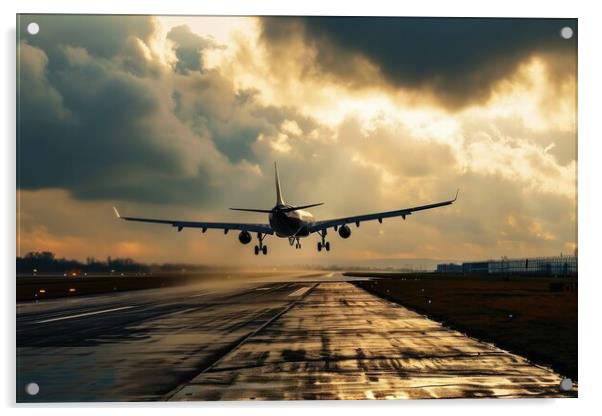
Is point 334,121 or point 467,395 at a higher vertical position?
point 334,121

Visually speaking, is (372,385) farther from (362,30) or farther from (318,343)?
(362,30)

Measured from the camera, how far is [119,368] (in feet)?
73.9

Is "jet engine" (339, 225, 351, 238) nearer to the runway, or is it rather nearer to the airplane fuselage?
the airplane fuselage

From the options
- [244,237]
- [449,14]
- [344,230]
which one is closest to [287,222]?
[244,237]

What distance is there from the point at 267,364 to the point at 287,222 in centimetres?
4838

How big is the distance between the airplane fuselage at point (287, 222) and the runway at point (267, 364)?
35305 millimetres

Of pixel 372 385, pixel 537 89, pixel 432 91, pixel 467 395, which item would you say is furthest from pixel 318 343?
pixel 537 89

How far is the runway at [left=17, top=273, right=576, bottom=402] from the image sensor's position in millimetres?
20031

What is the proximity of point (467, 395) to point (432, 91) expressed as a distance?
13.9 meters

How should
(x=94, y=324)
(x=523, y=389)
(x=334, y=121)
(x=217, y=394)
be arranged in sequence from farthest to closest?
(x=94, y=324), (x=334, y=121), (x=523, y=389), (x=217, y=394)

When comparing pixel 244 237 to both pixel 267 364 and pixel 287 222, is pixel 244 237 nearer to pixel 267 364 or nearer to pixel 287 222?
pixel 287 222

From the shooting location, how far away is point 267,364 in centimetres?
2281

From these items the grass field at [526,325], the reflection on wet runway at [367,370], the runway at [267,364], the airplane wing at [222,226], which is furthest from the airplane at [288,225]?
the reflection on wet runway at [367,370]

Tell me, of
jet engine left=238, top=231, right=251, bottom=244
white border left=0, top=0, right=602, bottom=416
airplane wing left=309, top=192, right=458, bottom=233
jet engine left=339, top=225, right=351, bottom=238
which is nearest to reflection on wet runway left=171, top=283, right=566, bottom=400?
white border left=0, top=0, right=602, bottom=416
